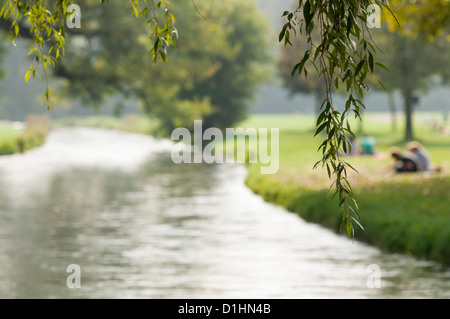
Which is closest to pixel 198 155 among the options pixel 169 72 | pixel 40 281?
pixel 169 72

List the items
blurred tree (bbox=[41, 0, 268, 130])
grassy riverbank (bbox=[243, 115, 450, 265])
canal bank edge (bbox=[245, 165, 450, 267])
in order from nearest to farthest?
canal bank edge (bbox=[245, 165, 450, 267]) → grassy riverbank (bbox=[243, 115, 450, 265]) → blurred tree (bbox=[41, 0, 268, 130])

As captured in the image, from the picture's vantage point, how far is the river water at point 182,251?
1317 cm

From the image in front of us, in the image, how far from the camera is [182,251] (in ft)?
55.3

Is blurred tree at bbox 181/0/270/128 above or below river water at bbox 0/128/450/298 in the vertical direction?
above

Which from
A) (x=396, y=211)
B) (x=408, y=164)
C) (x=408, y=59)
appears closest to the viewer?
(x=396, y=211)

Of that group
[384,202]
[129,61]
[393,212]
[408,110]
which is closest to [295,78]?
[408,110]

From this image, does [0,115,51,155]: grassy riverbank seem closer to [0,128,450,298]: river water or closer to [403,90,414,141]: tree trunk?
[403,90,414,141]: tree trunk

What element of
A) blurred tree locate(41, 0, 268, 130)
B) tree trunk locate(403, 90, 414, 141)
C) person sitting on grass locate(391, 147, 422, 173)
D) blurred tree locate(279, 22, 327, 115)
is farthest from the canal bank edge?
blurred tree locate(279, 22, 327, 115)

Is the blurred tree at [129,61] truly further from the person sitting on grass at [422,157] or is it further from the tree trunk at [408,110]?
the person sitting on grass at [422,157]

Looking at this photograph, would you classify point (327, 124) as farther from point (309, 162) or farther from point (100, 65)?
point (100, 65)

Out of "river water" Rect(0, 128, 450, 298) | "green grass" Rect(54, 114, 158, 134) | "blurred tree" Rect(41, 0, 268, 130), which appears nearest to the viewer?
"river water" Rect(0, 128, 450, 298)

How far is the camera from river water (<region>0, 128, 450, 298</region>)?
13172 millimetres

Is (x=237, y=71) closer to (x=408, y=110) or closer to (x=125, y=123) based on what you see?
(x=408, y=110)

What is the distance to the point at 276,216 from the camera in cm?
2239
